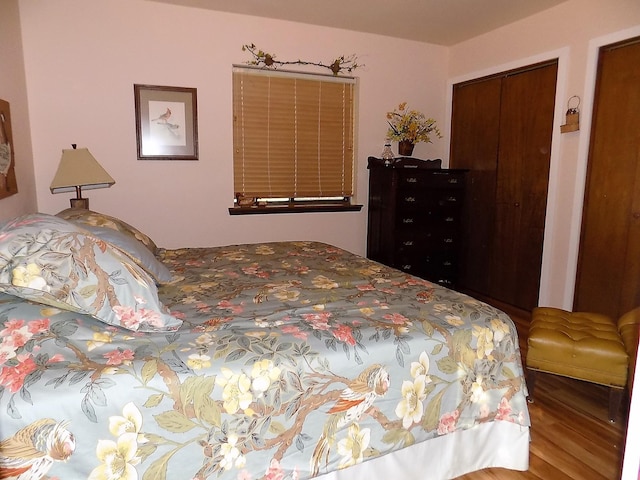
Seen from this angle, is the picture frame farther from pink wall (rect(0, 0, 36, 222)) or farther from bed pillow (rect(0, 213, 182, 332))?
bed pillow (rect(0, 213, 182, 332))

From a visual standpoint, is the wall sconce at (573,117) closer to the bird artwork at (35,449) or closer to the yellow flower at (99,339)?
the yellow flower at (99,339)

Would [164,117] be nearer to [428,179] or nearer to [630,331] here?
[428,179]

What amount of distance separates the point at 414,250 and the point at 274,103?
5.98 ft

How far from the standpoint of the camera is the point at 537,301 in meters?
3.80

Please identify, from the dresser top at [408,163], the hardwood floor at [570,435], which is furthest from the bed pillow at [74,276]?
the dresser top at [408,163]

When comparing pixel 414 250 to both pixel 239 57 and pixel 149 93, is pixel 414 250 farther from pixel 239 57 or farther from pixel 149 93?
pixel 149 93

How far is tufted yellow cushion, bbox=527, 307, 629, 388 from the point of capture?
219cm

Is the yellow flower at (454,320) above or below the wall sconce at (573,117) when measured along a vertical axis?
below

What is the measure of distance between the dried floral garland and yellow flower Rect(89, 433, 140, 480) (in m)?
3.30

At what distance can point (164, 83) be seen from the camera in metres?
3.55

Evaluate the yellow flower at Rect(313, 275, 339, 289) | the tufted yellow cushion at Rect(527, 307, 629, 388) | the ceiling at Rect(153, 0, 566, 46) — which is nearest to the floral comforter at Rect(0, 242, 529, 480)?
the yellow flower at Rect(313, 275, 339, 289)

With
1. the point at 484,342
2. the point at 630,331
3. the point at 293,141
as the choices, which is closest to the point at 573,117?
the point at 630,331

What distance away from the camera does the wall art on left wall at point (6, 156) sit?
243 centimetres

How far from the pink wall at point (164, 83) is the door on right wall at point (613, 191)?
72.2 inches
